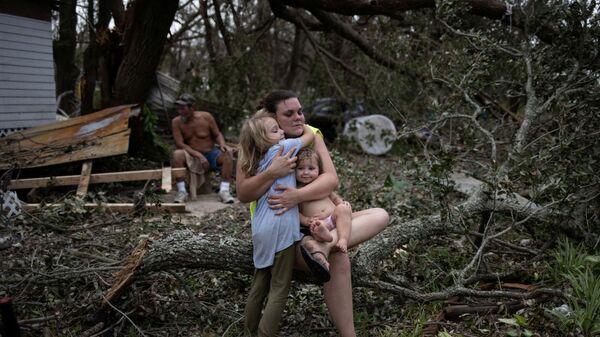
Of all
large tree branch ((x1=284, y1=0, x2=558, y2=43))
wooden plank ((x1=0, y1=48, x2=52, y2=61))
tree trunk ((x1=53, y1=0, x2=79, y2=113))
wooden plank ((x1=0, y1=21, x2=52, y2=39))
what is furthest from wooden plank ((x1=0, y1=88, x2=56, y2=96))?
large tree branch ((x1=284, y1=0, x2=558, y2=43))

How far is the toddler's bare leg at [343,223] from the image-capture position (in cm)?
288

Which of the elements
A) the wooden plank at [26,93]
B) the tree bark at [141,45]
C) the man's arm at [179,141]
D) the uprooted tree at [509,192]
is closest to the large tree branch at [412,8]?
the uprooted tree at [509,192]

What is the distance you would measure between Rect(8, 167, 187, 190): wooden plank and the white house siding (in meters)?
1.21

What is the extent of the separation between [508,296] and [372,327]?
878 millimetres

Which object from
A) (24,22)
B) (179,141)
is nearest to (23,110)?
(24,22)

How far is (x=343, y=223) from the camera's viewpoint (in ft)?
9.73

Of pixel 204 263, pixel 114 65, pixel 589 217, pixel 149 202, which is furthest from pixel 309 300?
pixel 114 65

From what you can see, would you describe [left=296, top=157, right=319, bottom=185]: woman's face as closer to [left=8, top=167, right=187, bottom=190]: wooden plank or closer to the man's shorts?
[left=8, top=167, right=187, bottom=190]: wooden plank

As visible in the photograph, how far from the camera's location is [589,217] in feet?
14.0

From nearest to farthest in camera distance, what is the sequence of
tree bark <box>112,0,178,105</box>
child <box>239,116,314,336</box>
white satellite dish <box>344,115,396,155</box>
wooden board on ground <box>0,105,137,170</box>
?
child <box>239,116,314,336</box> → wooden board on ground <box>0,105,137,170</box> → tree bark <box>112,0,178,105</box> → white satellite dish <box>344,115,396,155</box>

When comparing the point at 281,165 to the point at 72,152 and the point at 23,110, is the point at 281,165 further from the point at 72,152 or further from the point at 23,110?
the point at 23,110

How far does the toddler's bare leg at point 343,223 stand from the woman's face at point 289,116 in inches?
20.1

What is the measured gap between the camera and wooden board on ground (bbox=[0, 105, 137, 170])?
6.48m

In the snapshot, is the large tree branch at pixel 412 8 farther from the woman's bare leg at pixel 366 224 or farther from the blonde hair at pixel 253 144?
the blonde hair at pixel 253 144
